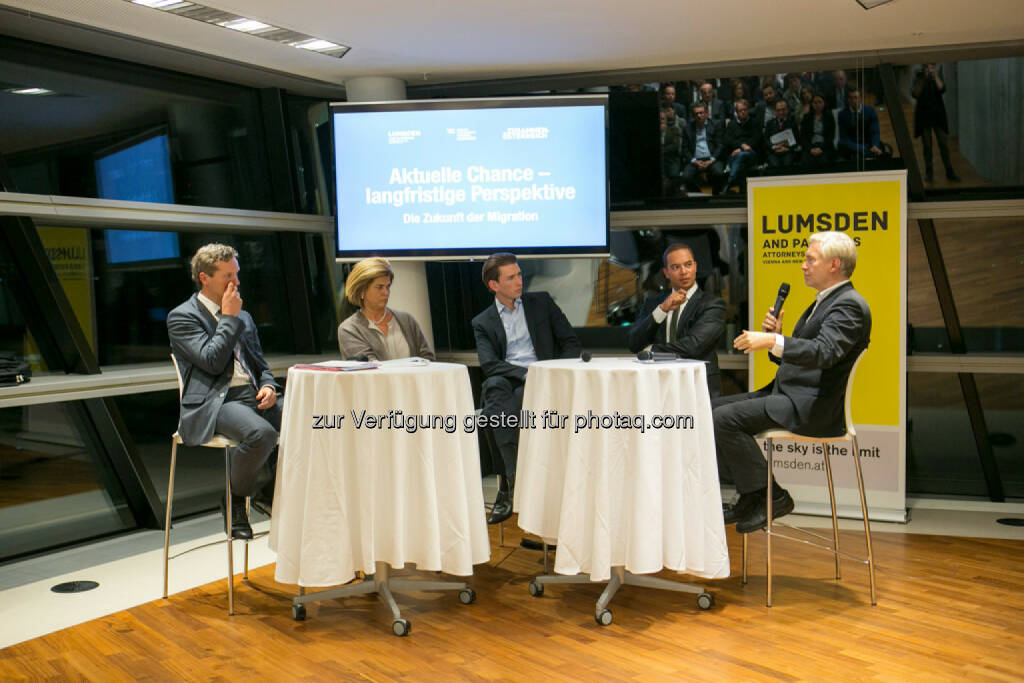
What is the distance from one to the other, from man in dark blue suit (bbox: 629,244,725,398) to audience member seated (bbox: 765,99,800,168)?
4.38 ft

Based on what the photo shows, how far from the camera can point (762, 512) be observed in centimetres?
368

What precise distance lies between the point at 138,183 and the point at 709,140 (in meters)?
3.49

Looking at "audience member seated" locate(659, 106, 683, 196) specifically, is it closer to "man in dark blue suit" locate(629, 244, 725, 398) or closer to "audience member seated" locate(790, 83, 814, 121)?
"audience member seated" locate(790, 83, 814, 121)

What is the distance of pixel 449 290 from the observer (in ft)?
20.6

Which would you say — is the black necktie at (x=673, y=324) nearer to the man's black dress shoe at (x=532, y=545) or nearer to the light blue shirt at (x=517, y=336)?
the light blue shirt at (x=517, y=336)

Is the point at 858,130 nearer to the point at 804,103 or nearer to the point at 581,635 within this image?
the point at 804,103

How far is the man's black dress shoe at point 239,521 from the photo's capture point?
3.65 m

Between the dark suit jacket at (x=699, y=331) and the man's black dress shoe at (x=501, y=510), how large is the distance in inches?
45.0

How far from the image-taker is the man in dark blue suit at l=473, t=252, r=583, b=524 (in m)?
4.52

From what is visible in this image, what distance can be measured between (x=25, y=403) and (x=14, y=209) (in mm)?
870

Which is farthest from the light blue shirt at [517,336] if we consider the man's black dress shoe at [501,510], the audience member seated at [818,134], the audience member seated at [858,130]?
the audience member seated at [858,130]

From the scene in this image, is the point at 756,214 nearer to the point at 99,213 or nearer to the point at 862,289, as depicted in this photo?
the point at 862,289

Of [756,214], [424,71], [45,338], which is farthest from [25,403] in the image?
[756,214]

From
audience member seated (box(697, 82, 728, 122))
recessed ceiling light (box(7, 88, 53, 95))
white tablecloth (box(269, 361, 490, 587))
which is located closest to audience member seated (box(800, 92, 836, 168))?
audience member seated (box(697, 82, 728, 122))
